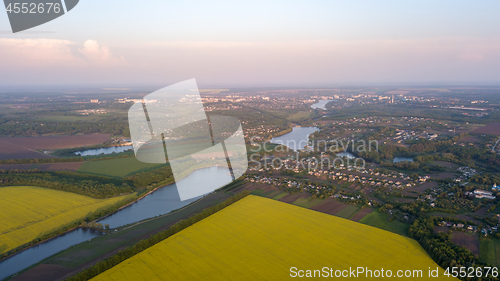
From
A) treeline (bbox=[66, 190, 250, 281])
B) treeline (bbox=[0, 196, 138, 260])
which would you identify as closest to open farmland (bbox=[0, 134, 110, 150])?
treeline (bbox=[0, 196, 138, 260])

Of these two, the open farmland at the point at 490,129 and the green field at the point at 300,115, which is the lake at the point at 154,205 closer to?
the open farmland at the point at 490,129

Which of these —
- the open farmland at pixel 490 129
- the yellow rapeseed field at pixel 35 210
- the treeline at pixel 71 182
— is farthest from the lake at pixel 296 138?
the open farmland at pixel 490 129

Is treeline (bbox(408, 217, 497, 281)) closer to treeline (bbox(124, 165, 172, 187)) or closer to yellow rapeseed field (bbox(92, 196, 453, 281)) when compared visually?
yellow rapeseed field (bbox(92, 196, 453, 281))

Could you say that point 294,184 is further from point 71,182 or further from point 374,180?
point 71,182

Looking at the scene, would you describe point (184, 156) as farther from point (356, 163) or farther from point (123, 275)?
point (123, 275)

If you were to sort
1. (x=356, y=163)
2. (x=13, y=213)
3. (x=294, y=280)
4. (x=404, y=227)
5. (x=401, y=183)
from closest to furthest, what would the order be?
1. (x=294, y=280)
2. (x=404, y=227)
3. (x=13, y=213)
4. (x=401, y=183)
5. (x=356, y=163)

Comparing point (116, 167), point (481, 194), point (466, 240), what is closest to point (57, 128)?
point (116, 167)

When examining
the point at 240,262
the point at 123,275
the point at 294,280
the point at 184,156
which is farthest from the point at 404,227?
the point at 184,156
